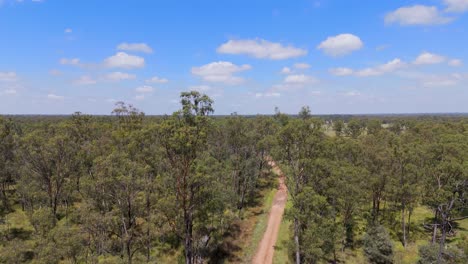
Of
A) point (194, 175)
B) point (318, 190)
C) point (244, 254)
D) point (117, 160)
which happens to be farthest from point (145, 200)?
point (318, 190)

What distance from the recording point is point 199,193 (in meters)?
23.5

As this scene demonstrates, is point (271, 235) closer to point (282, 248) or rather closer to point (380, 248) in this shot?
point (282, 248)

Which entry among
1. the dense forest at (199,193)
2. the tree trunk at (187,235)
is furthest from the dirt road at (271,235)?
the tree trunk at (187,235)

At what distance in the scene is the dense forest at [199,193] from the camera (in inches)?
876

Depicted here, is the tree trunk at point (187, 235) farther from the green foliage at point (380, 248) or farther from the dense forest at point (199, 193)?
the green foliage at point (380, 248)

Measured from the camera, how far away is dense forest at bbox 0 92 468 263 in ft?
73.0

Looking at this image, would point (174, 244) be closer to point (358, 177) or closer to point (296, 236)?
point (296, 236)

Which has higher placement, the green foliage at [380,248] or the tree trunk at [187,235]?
the tree trunk at [187,235]

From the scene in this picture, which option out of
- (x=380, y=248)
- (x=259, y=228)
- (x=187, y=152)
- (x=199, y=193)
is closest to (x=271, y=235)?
(x=259, y=228)

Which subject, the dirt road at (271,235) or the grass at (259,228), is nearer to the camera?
the dirt road at (271,235)

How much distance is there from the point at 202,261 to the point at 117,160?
1477 centimetres

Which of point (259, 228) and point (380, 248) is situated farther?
point (259, 228)

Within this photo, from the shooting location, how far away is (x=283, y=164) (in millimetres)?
30719

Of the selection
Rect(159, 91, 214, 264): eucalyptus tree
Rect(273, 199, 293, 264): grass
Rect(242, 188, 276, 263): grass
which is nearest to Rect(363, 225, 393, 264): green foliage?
Rect(273, 199, 293, 264): grass
